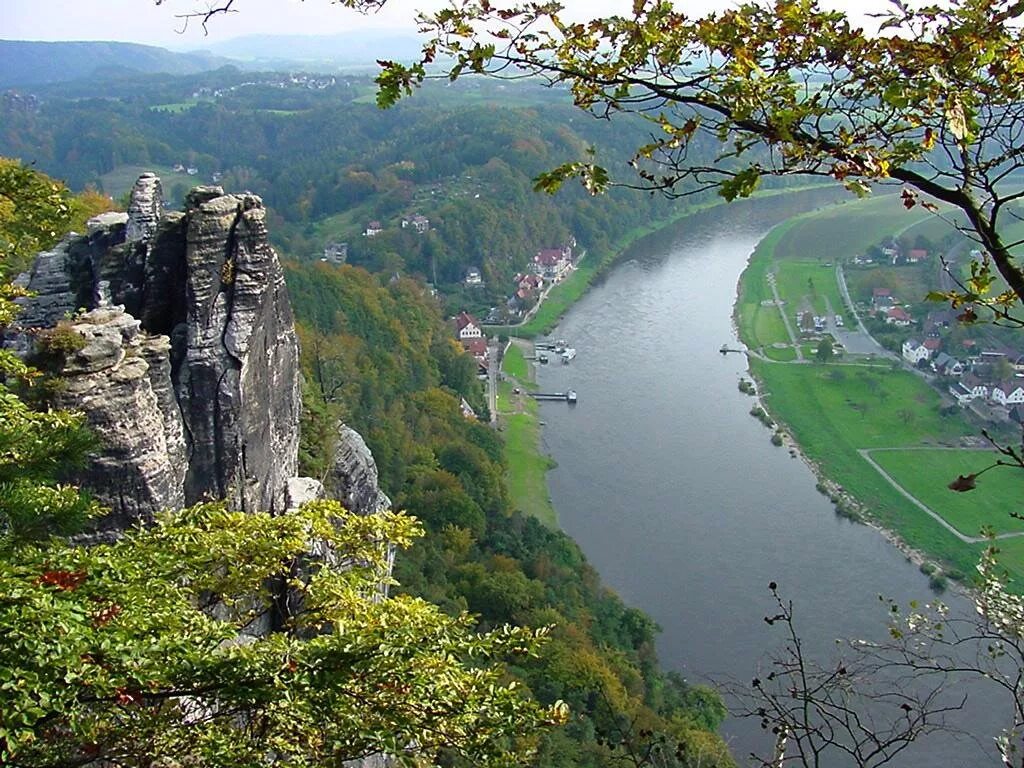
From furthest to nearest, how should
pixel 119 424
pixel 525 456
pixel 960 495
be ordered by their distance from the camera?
pixel 525 456 → pixel 960 495 → pixel 119 424

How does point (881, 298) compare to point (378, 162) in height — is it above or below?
below

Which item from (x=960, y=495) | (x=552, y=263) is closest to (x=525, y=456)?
(x=960, y=495)

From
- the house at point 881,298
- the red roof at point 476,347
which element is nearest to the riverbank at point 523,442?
the red roof at point 476,347

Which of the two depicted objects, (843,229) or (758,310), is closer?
(758,310)

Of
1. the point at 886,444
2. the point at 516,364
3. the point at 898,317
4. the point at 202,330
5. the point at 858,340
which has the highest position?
the point at 202,330

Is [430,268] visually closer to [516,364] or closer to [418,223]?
[418,223]

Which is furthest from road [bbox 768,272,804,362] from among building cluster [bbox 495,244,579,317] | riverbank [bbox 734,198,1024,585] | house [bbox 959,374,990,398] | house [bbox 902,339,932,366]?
building cluster [bbox 495,244,579,317]

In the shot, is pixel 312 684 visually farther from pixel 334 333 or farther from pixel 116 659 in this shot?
pixel 334 333
